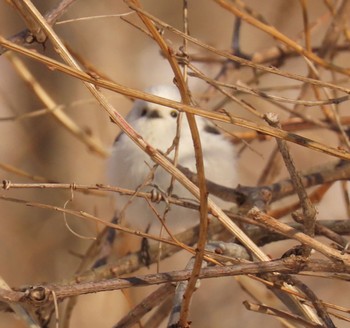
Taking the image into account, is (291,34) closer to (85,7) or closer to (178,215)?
(85,7)

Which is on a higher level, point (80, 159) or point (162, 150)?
point (80, 159)

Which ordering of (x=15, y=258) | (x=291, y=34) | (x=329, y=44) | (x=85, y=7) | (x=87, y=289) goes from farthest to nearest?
(x=291, y=34) < (x=85, y=7) < (x=15, y=258) < (x=329, y=44) < (x=87, y=289)

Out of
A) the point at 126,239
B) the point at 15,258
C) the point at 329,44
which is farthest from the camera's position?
the point at 15,258

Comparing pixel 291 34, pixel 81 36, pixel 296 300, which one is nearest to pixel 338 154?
pixel 296 300

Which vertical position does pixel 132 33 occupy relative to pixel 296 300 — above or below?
above

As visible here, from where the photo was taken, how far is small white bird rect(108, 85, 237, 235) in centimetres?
247

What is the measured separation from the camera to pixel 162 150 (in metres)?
2.47

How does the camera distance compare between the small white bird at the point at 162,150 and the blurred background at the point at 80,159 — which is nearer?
the small white bird at the point at 162,150

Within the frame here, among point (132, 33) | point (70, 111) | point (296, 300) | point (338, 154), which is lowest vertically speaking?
point (296, 300)

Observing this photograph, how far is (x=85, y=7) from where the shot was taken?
12.3ft

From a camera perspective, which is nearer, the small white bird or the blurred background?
the small white bird

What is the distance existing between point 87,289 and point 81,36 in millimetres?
2947

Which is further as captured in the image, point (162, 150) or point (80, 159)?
point (80, 159)

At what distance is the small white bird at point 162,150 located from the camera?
97.3 inches
